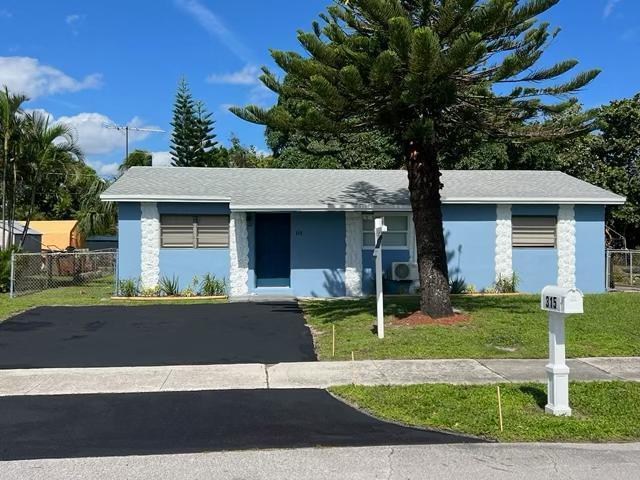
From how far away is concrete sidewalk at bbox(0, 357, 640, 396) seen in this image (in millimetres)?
7668

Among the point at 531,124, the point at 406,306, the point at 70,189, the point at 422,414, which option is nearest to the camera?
the point at 422,414

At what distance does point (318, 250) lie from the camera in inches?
675

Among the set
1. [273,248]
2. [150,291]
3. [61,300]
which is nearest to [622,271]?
[273,248]

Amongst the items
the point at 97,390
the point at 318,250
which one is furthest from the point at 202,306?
the point at 97,390

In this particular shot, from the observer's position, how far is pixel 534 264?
698 inches

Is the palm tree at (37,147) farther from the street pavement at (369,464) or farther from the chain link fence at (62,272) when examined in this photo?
the street pavement at (369,464)

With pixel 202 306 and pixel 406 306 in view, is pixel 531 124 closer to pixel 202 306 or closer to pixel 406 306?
pixel 406 306

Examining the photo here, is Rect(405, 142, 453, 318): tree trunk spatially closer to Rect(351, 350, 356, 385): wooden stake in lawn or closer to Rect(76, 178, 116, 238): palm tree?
Rect(351, 350, 356, 385): wooden stake in lawn

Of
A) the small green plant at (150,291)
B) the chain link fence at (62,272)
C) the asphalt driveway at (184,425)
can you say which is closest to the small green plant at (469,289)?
the small green plant at (150,291)

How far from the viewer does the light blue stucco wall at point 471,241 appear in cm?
1753

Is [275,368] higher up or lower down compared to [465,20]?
lower down

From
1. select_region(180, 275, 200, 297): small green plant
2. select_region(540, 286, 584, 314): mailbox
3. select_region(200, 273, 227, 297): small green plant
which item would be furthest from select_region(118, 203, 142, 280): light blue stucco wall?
select_region(540, 286, 584, 314): mailbox

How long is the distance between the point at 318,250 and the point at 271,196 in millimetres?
2081

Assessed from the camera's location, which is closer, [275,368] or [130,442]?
[130,442]
